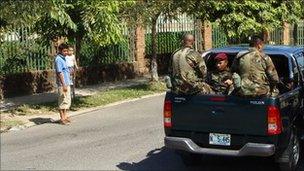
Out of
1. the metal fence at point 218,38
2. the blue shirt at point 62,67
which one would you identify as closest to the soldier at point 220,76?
the blue shirt at point 62,67

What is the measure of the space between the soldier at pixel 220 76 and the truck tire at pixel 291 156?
3.90 ft

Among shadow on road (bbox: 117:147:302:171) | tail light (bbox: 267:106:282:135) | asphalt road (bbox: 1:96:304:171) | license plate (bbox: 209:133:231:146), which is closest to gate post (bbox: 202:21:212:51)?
asphalt road (bbox: 1:96:304:171)

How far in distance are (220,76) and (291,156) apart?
158 cm

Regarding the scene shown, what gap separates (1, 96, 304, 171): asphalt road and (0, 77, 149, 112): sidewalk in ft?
7.59

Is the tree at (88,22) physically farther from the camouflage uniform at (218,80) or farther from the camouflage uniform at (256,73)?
the camouflage uniform at (256,73)

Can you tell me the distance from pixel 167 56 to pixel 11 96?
8773 mm

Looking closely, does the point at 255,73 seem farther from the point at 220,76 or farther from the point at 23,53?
the point at 23,53

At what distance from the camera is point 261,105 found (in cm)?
771

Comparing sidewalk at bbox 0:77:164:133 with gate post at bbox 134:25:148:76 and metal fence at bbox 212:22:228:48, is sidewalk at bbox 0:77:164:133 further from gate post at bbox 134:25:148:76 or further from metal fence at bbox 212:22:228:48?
metal fence at bbox 212:22:228:48

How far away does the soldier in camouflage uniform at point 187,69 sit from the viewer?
860 cm

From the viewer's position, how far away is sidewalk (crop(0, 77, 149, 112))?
1570 centimetres

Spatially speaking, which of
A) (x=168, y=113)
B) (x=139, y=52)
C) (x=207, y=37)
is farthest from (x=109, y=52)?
(x=168, y=113)

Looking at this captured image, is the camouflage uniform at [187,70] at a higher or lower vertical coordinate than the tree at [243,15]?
lower

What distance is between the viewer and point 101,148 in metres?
10.4
